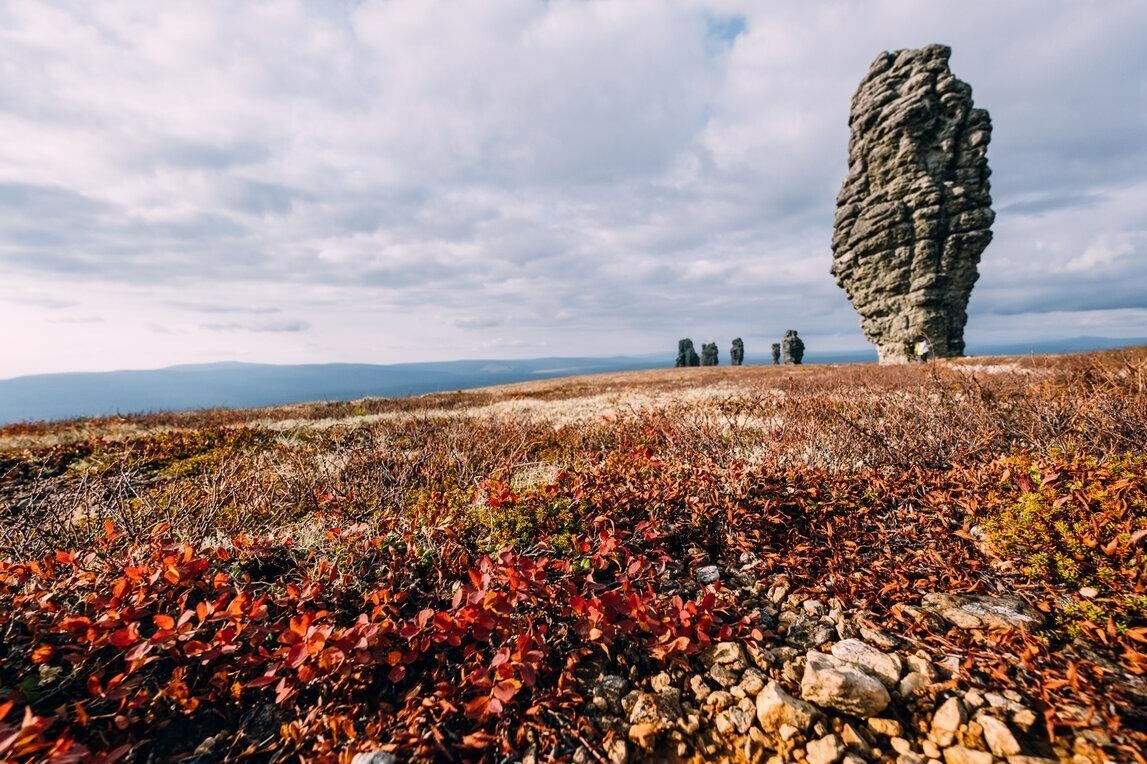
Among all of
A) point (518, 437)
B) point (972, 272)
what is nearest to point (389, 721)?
point (518, 437)

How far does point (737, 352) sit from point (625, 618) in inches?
3773

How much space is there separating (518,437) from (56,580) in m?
6.92

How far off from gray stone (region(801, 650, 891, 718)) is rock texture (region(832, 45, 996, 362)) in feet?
137

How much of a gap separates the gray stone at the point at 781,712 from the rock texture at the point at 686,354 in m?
96.6

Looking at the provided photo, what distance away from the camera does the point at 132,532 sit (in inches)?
189

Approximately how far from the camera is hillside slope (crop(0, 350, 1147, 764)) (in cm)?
275

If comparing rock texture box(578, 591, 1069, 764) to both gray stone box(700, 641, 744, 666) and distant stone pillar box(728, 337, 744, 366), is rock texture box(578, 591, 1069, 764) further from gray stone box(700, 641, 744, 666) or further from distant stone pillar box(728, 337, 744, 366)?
distant stone pillar box(728, 337, 744, 366)

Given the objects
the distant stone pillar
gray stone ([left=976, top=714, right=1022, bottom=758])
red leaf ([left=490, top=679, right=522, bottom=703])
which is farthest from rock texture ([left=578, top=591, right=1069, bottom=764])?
the distant stone pillar

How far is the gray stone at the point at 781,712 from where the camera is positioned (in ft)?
9.01

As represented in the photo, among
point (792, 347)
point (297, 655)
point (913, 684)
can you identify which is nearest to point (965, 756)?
point (913, 684)

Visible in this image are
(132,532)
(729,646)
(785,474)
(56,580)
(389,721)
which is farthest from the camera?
(785,474)

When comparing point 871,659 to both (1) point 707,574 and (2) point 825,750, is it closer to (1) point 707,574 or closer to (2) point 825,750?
(2) point 825,750

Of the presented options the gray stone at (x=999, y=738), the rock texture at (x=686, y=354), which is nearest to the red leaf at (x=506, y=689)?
the gray stone at (x=999, y=738)

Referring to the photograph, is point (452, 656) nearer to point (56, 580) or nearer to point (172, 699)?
point (172, 699)
